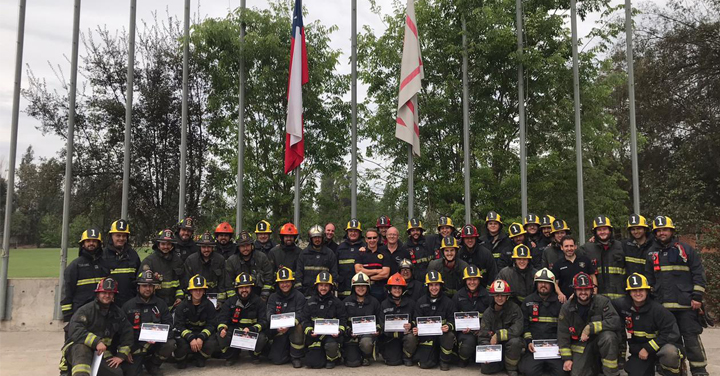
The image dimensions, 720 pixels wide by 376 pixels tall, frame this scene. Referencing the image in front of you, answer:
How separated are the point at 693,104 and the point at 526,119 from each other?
36.7ft

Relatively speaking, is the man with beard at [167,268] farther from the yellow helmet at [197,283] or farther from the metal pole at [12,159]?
the metal pole at [12,159]

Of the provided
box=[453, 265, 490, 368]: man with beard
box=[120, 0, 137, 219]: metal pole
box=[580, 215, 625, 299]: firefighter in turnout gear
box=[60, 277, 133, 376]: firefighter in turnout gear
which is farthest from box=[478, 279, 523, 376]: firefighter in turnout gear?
box=[120, 0, 137, 219]: metal pole

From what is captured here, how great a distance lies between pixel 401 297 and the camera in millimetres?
9352

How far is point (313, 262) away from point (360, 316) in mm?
1524

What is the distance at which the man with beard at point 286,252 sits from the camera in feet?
34.3

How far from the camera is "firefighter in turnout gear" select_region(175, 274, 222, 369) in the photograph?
8.91 m

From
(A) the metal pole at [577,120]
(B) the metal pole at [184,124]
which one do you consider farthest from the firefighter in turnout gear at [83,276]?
(A) the metal pole at [577,120]

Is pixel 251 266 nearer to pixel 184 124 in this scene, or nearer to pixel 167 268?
pixel 167 268

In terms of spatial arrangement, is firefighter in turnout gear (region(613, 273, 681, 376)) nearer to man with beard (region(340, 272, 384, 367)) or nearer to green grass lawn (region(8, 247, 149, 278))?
man with beard (region(340, 272, 384, 367))

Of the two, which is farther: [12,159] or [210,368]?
[12,159]

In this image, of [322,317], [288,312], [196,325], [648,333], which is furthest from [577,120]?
[196,325]

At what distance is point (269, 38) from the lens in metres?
13.0

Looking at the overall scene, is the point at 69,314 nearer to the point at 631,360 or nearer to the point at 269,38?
the point at 269,38

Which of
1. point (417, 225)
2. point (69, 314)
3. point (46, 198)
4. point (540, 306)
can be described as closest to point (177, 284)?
point (69, 314)
